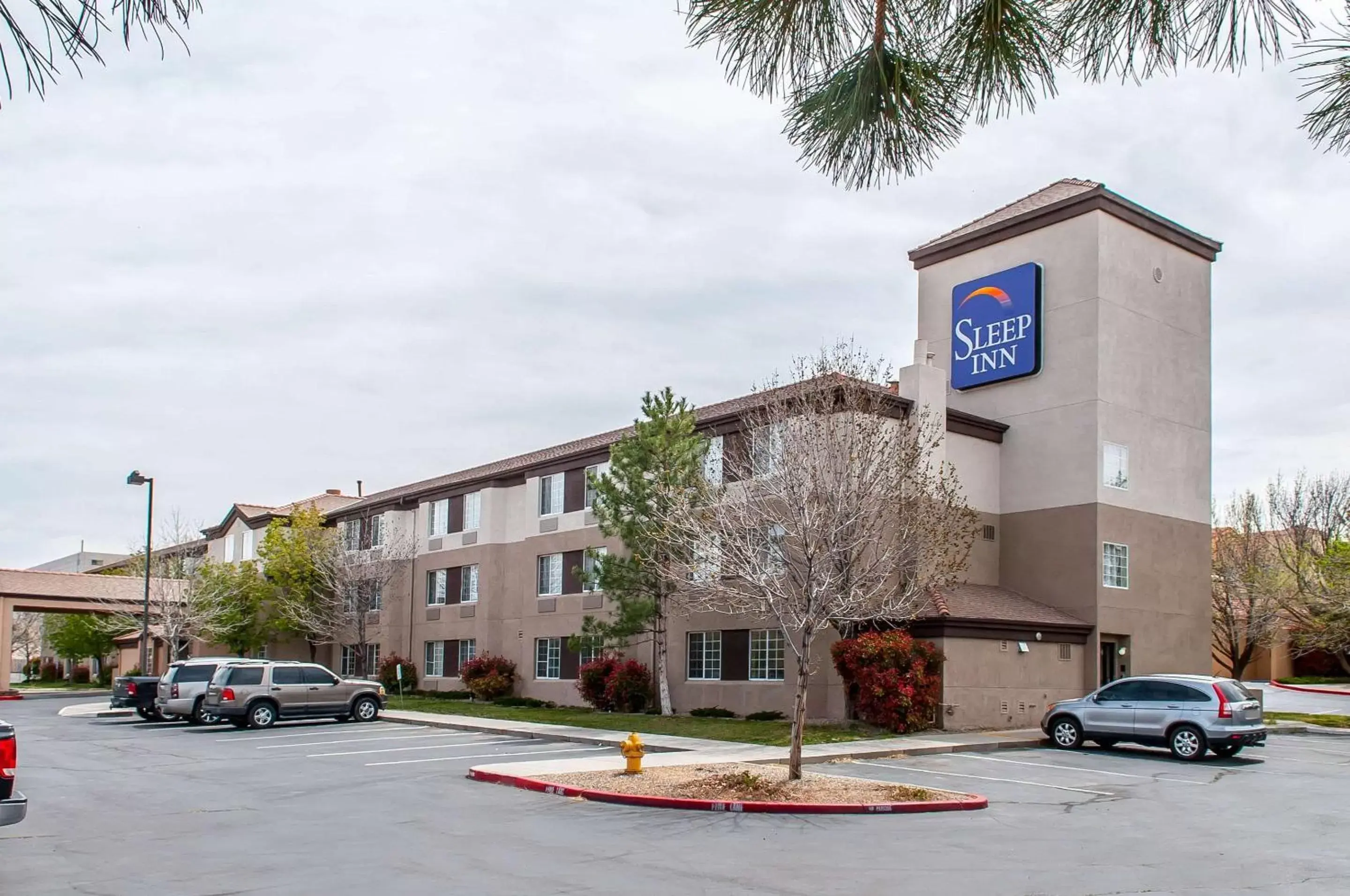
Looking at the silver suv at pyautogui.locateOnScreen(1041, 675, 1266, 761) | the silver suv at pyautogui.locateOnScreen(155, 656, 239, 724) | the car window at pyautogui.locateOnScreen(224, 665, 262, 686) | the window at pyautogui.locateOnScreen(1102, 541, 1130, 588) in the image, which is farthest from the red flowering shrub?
the silver suv at pyautogui.locateOnScreen(155, 656, 239, 724)

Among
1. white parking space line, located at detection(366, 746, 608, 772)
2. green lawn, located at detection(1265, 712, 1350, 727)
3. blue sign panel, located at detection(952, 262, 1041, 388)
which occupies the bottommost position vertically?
green lawn, located at detection(1265, 712, 1350, 727)

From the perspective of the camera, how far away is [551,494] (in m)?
42.6

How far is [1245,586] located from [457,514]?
100ft

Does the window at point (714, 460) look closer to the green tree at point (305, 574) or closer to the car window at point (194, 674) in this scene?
the car window at point (194, 674)

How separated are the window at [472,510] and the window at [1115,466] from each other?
868 inches

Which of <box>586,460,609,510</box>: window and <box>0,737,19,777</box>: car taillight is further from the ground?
<box>586,460,609,510</box>: window

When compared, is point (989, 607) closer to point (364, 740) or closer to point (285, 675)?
point (364, 740)

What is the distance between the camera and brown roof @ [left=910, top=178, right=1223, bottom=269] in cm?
3441

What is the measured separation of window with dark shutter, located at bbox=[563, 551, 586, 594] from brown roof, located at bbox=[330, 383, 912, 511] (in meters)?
3.16

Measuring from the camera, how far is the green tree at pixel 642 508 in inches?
1275

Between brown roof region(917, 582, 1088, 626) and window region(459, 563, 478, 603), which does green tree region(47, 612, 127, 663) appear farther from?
brown roof region(917, 582, 1088, 626)

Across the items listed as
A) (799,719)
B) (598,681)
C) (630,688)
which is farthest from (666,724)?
(799,719)

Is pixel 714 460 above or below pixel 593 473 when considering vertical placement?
above

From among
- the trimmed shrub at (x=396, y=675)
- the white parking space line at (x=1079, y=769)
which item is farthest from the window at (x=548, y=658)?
the white parking space line at (x=1079, y=769)
